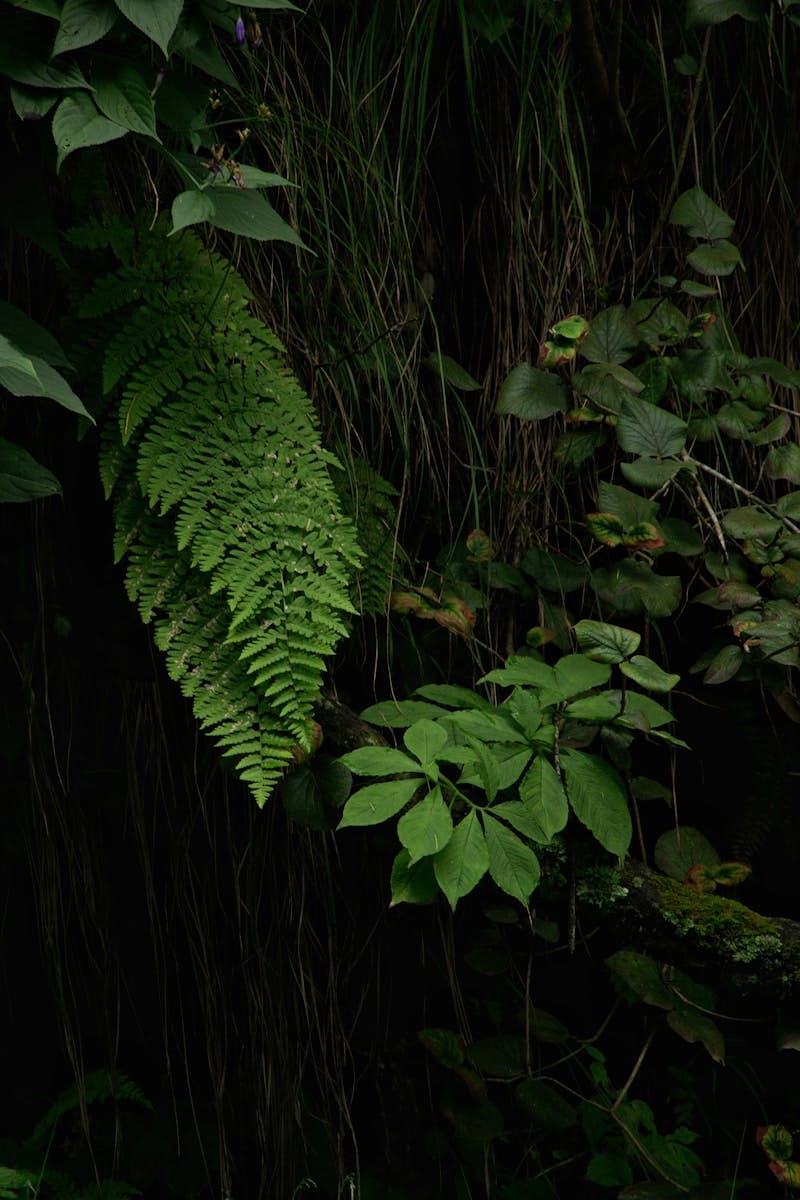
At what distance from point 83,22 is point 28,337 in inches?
14.7

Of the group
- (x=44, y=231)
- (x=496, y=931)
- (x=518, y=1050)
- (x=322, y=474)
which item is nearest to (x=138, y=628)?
(x=322, y=474)

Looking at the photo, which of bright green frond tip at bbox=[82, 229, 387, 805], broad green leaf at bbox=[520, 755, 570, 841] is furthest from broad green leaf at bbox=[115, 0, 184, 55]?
broad green leaf at bbox=[520, 755, 570, 841]

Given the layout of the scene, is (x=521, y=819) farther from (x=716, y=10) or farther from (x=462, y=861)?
(x=716, y=10)

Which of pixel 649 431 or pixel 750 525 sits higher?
pixel 649 431

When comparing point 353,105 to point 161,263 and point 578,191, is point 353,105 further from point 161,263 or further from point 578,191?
point 161,263

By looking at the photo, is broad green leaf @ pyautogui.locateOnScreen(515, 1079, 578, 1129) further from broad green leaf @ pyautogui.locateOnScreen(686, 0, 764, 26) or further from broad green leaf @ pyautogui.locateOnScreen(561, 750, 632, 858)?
broad green leaf @ pyautogui.locateOnScreen(686, 0, 764, 26)

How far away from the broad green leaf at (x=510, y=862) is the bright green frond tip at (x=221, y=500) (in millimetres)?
261

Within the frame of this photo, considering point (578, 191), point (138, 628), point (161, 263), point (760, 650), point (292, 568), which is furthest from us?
point (578, 191)

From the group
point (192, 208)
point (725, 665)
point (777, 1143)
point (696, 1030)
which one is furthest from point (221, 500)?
point (777, 1143)

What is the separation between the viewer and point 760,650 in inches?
67.0

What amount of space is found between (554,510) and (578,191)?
57 centimetres

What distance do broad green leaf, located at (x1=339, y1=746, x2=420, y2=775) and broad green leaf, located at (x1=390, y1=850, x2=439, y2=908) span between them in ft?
0.34

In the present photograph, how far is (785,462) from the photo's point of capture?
1.79 metres

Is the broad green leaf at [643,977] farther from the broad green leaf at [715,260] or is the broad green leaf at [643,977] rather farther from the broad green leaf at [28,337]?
the broad green leaf at [28,337]
